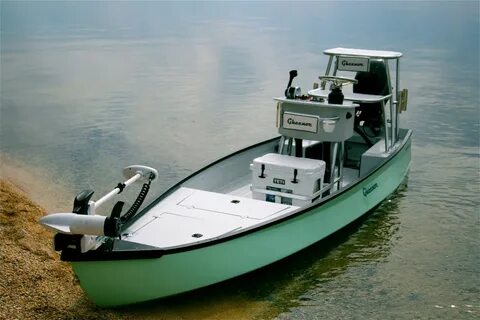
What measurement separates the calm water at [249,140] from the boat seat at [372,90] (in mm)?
1603

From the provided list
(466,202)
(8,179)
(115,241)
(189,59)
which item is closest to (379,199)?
(466,202)

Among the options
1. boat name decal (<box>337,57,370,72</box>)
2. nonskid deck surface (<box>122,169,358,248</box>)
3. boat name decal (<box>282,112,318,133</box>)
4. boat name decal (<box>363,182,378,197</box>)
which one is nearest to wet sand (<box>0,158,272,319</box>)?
nonskid deck surface (<box>122,169,358,248</box>)

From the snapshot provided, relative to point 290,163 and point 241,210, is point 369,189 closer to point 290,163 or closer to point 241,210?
point 290,163

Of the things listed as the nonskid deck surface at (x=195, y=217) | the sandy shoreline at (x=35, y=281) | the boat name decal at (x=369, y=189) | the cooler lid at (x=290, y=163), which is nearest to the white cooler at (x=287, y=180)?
the cooler lid at (x=290, y=163)

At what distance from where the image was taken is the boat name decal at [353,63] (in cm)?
1288

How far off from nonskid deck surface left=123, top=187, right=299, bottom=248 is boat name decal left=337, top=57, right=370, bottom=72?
457cm

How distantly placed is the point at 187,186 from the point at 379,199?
3889mm

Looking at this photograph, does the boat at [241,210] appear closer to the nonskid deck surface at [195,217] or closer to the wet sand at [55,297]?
the nonskid deck surface at [195,217]

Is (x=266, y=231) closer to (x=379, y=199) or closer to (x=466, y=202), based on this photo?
(x=379, y=199)

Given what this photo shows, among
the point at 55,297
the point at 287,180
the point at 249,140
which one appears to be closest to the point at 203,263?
the point at 55,297

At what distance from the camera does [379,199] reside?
12.1 m

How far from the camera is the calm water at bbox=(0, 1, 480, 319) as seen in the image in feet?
30.1

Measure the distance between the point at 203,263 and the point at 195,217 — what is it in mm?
1071

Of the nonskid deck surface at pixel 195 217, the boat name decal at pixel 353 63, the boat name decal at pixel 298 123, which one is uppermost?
the boat name decal at pixel 353 63
